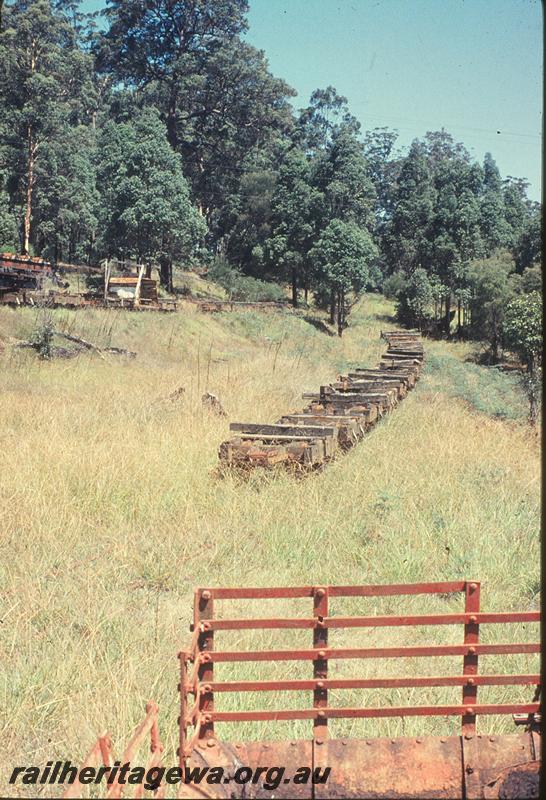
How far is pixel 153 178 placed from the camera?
39562 millimetres

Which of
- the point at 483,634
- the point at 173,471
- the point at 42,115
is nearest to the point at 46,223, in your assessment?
the point at 42,115

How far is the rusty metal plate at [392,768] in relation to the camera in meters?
3.35

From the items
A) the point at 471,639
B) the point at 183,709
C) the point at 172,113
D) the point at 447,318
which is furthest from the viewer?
the point at 172,113

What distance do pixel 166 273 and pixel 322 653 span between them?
41377 millimetres

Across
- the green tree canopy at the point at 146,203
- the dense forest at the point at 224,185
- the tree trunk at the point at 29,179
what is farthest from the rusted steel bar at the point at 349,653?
the tree trunk at the point at 29,179

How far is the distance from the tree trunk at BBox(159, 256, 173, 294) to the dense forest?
0.41ft

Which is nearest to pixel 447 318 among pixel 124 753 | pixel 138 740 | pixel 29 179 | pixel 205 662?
pixel 29 179

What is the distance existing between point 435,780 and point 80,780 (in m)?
1.61

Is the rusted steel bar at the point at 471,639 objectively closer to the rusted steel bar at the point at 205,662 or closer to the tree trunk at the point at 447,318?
the rusted steel bar at the point at 205,662

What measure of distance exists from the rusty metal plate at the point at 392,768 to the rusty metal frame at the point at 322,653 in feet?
A: 0.56

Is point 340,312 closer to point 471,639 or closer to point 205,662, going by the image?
point 471,639

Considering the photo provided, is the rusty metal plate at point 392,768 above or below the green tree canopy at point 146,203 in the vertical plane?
below

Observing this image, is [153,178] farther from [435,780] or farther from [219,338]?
[435,780]

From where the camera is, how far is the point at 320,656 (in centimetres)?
320
